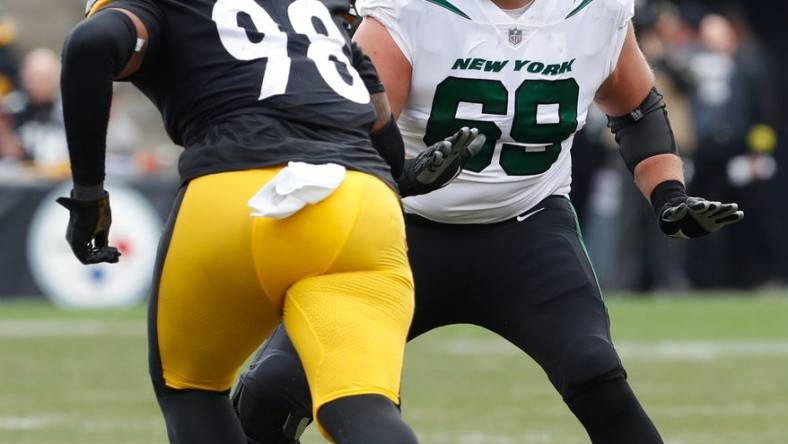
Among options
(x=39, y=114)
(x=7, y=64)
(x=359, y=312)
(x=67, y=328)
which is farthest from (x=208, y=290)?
(x=7, y=64)

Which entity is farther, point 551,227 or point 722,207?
point 551,227

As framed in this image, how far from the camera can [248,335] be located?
350 cm

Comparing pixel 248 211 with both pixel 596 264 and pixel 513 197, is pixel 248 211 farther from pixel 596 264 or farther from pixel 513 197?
pixel 596 264

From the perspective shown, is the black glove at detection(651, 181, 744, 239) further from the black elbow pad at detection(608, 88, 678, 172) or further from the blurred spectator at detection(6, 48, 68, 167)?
the blurred spectator at detection(6, 48, 68, 167)

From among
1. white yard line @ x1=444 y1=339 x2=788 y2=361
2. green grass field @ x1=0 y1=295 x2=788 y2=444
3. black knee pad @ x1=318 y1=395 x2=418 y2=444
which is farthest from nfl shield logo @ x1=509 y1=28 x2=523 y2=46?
white yard line @ x1=444 y1=339 x2=788 y2=361

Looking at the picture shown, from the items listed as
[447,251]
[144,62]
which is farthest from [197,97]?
[447,251]

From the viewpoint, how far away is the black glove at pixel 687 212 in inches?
167

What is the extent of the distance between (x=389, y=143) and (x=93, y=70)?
76cm

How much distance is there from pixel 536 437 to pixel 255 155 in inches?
125

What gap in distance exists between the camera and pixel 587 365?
13.7ft

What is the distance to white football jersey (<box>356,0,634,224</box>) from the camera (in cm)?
436

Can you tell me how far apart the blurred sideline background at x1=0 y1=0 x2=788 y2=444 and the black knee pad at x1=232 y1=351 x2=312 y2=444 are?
1.74 meters

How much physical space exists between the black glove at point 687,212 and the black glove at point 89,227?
149 cm

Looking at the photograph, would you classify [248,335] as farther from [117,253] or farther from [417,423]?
[417,423]
